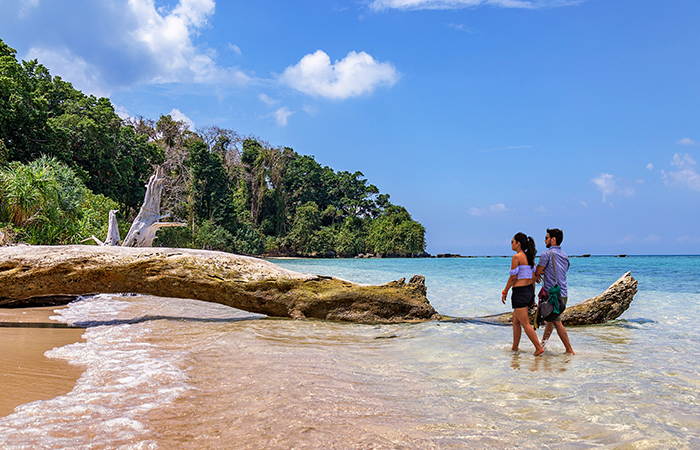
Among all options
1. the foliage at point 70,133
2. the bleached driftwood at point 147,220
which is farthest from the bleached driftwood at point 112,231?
the foliage at point 70,133

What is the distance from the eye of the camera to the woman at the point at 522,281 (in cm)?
484

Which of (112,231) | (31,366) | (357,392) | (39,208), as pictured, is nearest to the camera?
(357,392)

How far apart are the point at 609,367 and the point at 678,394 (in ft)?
2.77

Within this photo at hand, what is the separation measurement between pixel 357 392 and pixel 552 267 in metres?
3.17

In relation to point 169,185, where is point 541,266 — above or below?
below

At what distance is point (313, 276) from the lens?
717 cm

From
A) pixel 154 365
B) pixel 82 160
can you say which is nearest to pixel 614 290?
pixel 154 365

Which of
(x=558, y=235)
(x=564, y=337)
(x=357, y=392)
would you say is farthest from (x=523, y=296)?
(x=357, y=392)

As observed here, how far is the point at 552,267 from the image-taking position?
16.5 feet

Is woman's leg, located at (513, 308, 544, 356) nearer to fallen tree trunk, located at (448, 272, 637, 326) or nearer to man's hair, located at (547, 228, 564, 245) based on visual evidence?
man's hair, located at (547, 228, 564, 245)

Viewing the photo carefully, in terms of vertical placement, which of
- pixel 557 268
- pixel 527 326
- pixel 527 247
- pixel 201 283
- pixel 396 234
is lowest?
pixel 527 326

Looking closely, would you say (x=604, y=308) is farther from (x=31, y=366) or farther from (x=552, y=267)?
(x=31, y=366)

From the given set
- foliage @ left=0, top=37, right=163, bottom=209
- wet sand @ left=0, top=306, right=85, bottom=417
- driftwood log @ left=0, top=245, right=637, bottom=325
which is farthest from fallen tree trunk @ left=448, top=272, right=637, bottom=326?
foliage @ left=0, top=37, right=163, bottom=209

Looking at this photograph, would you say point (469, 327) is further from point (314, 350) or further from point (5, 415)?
point (5, 415)
